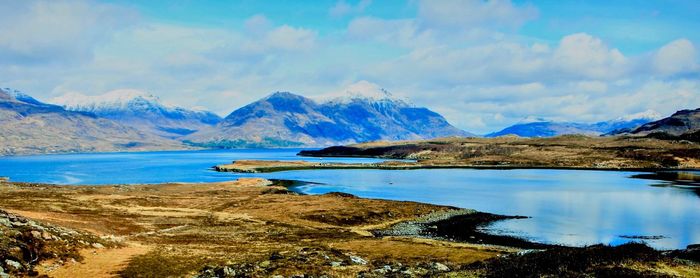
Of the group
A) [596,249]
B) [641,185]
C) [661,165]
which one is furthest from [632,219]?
[661,165]

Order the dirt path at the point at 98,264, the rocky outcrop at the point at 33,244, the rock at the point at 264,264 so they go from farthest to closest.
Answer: the rock at the point at 264,264 < the dirt path at the point at 98,264 < the rocky outcrop at the point at 33,244

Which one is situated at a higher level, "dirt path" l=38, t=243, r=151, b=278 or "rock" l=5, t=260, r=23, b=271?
"rock" l=5, t=260, r=23, b=271

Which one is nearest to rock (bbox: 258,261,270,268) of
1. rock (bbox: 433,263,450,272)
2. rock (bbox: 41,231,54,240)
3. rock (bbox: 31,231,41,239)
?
rock (bbox: 433,263,450,272)

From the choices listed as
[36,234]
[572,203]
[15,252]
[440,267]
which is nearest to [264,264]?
[440,267]

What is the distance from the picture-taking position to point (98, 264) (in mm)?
34094

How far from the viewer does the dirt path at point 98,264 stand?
31.3m

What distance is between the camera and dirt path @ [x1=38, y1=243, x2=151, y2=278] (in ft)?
103

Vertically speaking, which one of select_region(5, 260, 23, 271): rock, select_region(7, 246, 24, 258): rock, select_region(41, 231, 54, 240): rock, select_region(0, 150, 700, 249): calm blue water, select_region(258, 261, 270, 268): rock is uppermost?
select_region(41, 231, 54, 240): rock

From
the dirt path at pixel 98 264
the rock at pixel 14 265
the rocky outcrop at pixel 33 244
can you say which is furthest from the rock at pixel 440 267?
the rock at pixel 14 265

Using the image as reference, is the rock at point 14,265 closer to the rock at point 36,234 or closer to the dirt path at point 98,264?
the dirt path at point 98,264

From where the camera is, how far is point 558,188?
121625 millimetres

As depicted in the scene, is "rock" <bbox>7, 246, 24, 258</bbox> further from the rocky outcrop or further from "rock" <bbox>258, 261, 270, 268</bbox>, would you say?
"rock" <bbox>258, 261, 270, 268</bbox>

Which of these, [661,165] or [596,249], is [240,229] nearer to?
[596,249]

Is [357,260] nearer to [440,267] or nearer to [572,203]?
[440,267]
